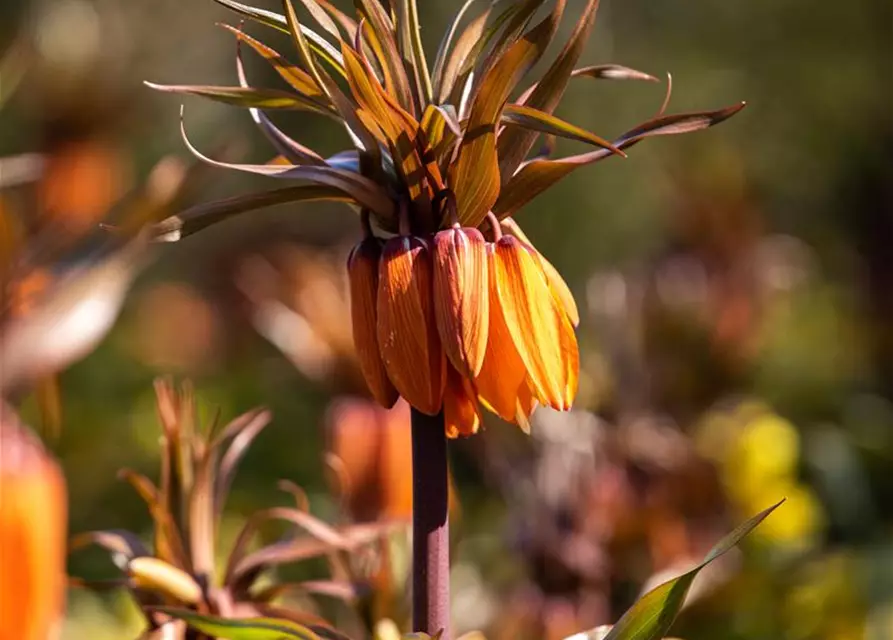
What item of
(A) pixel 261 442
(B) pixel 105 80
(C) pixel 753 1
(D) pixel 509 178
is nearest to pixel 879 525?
(A) pixel 261 442

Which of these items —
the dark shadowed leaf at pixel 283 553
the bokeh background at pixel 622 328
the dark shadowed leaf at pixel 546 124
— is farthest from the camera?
the bokeh background at pixel 622 328

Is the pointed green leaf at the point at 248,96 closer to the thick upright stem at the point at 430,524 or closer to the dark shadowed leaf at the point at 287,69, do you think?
the dark shadowed leaf at the point at 287,69

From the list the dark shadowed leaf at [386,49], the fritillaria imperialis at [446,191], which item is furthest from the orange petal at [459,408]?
the dark shadowed leaf at [386,49]

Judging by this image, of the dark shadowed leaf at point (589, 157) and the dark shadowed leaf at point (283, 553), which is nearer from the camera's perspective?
the dark shadowed leaf at point (589, 157)

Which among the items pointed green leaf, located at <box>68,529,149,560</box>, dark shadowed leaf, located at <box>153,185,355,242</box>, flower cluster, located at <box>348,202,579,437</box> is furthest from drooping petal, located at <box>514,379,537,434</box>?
pointed green leaf, located at <box>68,529,149,560</box>

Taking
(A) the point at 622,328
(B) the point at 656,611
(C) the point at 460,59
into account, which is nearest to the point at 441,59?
(C) the point at 460,59
